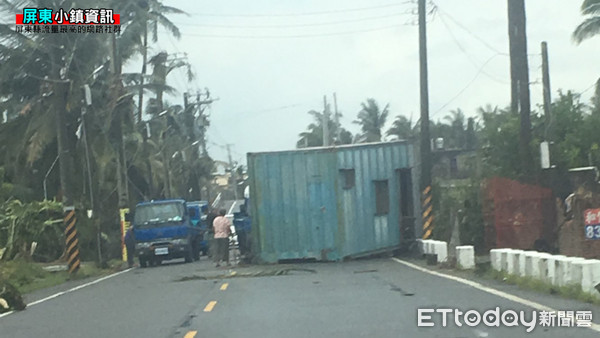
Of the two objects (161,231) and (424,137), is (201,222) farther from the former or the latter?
(424,137)

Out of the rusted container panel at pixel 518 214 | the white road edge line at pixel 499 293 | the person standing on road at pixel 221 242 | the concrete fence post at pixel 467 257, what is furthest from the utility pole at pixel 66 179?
the concrete fence post at pixel 467 257

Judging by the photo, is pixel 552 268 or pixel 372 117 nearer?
pixel 552 268

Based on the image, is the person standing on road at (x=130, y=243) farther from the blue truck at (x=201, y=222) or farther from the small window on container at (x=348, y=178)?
the small window on container at (x=348, y=178)

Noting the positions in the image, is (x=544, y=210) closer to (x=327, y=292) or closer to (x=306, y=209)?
(x=306, y=209)

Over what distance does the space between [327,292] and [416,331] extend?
6560 mm

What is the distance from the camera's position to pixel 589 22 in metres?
45.5

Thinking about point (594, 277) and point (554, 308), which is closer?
point (554, 308)

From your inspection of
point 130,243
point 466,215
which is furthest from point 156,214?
point 466,215

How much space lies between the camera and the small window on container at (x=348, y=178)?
29.7 m

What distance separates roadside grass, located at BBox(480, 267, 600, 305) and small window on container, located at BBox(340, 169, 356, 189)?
336 inches

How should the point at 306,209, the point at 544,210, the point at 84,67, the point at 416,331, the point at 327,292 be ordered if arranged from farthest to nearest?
the point at 84,67 → the point at 306,209 → the point at 544,210 → the point at 327,292 → the point at 416,331

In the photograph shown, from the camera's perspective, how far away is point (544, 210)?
26500 mm

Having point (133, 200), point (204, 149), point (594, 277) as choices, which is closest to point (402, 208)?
point (594, 277)

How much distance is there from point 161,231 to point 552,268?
2151 cm
